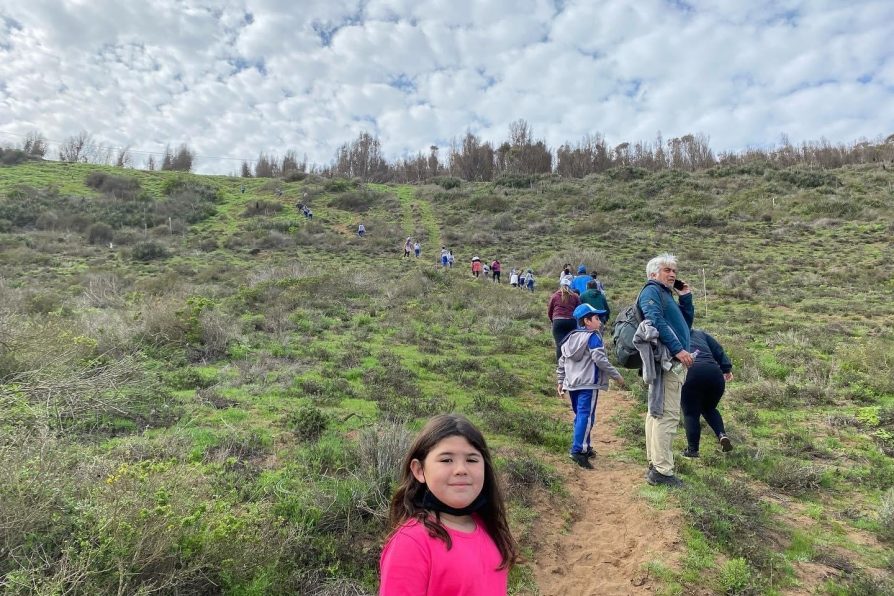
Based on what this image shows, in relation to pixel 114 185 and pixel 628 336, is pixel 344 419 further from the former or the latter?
pixel 114 185

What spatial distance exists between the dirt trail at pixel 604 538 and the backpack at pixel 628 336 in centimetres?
115

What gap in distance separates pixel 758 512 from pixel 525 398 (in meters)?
3.36

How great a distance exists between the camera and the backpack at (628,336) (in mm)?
4023

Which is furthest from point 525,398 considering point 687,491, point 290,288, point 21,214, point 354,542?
point 21,214

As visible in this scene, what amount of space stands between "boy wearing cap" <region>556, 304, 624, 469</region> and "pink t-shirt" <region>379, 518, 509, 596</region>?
3223 millimetres

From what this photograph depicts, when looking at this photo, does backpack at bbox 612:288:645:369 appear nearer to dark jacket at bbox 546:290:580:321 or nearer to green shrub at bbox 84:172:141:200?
dark jacket at bbox 546:290:580:321

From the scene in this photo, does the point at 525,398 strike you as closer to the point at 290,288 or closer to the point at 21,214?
the point at 290,288

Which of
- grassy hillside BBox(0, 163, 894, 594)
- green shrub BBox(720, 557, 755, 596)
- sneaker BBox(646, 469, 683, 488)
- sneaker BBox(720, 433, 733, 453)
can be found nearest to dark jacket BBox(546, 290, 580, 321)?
grassy hillside BBox(0, 163, 894, 594)

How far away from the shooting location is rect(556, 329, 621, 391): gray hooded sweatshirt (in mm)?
4508

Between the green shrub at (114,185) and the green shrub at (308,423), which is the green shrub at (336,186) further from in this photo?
the green shrub at (308,423)

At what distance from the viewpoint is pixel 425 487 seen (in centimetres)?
169

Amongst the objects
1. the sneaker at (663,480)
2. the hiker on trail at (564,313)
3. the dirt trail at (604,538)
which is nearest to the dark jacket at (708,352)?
the sneaker at (663,480)

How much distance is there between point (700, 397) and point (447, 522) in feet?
12.9

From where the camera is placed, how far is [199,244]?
81.7 feet
